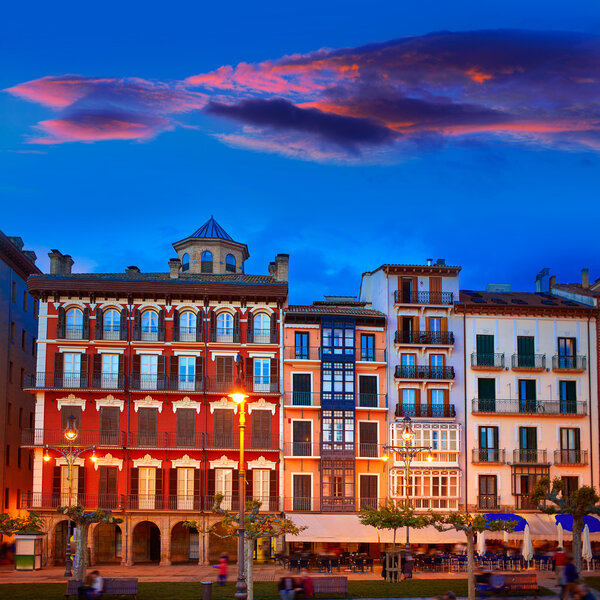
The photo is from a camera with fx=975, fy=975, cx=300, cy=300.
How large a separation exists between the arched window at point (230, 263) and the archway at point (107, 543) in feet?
66.1

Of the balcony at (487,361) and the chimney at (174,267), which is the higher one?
the chimney at (174,267)

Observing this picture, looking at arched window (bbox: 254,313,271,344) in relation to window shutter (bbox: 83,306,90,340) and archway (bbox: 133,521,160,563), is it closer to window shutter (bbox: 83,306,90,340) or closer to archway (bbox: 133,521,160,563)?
window shutter (bbox: 83,306,90,340)

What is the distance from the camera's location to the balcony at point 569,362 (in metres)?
63.2

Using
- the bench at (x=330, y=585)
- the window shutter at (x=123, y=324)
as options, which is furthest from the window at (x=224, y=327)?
the bench at (x=330, y=585)

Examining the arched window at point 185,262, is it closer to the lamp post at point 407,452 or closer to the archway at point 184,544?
the archway at point 184,544

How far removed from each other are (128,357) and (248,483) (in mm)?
10710

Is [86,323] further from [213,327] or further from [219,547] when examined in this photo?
[219,547]

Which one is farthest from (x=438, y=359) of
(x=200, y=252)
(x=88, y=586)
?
(x=88, y=586)

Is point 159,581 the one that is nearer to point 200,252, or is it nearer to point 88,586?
point 88,586

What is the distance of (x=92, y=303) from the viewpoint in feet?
199

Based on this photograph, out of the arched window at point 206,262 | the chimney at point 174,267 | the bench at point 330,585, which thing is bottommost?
the bench at point 330,585

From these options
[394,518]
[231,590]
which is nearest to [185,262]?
[394,518]

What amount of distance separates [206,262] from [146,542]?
2022 cm

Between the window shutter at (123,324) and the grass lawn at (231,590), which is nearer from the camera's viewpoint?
the grass lawn at (231,590)
